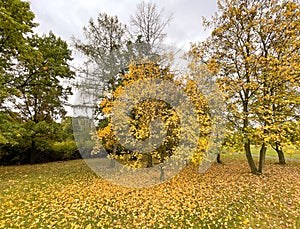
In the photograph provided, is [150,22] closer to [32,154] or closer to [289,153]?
[289,153]

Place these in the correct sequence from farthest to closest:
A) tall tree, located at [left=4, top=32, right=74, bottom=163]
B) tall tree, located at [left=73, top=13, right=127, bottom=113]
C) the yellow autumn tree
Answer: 1. tall tree, located at [left=73, top=13, right=127, bottom=113]
2. tall tree, located at [left=4, top=32, right=74, bottom=163]
3. the yellow autumn tree

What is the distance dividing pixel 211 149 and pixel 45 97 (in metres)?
10.1

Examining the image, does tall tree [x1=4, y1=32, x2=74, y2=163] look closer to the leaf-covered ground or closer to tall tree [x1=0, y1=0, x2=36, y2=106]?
tall tree [x1=0, y1=0, x2=36, y2=106]

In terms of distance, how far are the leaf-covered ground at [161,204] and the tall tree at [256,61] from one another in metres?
1.74

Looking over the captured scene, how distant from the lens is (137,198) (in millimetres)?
4879

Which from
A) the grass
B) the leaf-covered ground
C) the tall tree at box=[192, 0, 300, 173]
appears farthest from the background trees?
the grass

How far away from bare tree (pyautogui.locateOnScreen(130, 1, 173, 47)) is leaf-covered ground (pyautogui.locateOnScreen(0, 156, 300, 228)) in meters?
7.19

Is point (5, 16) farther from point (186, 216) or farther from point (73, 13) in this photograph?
point (186, 216)

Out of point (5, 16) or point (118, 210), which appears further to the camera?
point (5, 16)

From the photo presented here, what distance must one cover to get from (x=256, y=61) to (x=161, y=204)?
5.87 metres

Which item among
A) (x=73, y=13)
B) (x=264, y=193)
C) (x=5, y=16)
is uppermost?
(x=73, y=13)

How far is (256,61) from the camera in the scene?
5.95 meters

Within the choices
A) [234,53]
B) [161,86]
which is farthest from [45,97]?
[234,53]

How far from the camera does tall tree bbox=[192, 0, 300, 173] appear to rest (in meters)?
5.68
